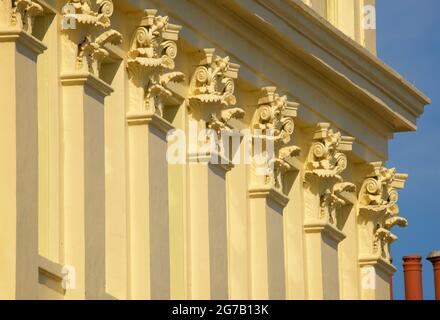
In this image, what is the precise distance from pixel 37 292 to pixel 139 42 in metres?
6.03

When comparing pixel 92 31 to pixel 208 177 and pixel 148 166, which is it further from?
pixel 208 177

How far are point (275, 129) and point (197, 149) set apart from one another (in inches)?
134

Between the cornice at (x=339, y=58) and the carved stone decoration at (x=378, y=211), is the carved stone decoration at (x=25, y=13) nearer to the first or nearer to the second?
the cornice at (x=339, y=58)

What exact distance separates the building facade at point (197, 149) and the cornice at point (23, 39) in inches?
0.8

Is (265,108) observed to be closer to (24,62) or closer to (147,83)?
(147,83)

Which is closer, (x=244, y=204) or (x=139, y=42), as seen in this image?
(x=139, y=42)

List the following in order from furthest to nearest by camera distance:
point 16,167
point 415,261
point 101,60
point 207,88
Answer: point 415,261
point 207,88
point 101,60
point 16,167

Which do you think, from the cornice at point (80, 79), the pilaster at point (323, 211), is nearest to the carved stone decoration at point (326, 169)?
the pilaster at point (323, 211)

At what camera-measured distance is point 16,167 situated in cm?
4544

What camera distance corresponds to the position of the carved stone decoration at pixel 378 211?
60219 mm

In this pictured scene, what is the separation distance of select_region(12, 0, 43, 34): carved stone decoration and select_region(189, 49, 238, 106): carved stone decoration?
6330mm

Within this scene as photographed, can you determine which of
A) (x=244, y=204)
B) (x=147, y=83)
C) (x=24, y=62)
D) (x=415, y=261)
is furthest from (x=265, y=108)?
(x=415, y=261)

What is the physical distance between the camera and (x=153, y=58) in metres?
50.3

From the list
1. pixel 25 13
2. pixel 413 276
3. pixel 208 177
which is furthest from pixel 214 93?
pixel 413 276
